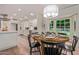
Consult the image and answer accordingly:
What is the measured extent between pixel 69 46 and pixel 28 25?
1027 millimetres

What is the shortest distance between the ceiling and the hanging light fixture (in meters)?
0.08

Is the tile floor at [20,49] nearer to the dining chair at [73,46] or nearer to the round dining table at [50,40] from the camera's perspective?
the dining chair at [73,46]

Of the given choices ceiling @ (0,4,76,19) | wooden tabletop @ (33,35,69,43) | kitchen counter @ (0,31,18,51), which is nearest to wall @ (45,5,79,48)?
ceiling @ (0,4,76,19)

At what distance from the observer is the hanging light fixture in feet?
8.66

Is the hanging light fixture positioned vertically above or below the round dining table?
above

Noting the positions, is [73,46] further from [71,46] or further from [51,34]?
[51,34]

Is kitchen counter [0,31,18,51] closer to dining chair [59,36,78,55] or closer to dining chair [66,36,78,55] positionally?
dining chair [59,36,78,55]

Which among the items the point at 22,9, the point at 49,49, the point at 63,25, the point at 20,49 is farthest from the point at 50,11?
the point at 20,49

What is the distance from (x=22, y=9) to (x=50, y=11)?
617 mm

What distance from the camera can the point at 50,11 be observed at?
105 inches

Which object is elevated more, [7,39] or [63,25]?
[63,25]

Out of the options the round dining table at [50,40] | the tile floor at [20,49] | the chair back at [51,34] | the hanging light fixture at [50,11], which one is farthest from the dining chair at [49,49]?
the hanging light fixture at [50,11]

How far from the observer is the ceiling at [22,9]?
259 cm

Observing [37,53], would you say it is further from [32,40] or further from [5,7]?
[5,7]
